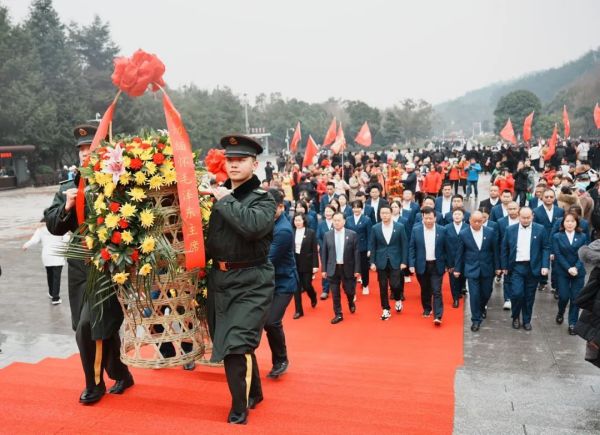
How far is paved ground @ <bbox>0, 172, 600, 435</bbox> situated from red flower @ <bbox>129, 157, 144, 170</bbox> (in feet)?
8.11

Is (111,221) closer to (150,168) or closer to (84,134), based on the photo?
(150,168)

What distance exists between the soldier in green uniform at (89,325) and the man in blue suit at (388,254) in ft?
14.2

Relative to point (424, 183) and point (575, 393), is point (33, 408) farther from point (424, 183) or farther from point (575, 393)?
point (424, 183)

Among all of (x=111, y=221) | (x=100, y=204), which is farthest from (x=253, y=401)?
(x=100, y=204)

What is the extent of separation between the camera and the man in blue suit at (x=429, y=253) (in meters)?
7.52

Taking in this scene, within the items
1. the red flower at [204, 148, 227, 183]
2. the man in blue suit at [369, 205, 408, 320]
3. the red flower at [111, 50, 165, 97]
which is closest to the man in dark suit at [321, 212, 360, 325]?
the man in blue suit at [369, 205, 408, 320]

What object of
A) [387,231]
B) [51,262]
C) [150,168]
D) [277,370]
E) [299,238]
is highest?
[150,168]

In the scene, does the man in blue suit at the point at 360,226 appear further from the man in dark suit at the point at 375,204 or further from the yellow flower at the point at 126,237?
the yellow flower at the point at 126,237

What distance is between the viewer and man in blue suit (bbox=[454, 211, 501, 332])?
23.4 ft

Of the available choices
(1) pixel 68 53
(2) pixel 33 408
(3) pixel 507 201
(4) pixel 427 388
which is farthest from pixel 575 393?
(1) pixel 68 53

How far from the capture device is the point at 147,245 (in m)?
3.45

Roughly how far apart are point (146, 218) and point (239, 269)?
66 cm

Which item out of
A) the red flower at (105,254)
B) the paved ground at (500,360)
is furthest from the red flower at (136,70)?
the paved ground at (500,360)

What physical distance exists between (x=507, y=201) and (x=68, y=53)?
40.3 m
